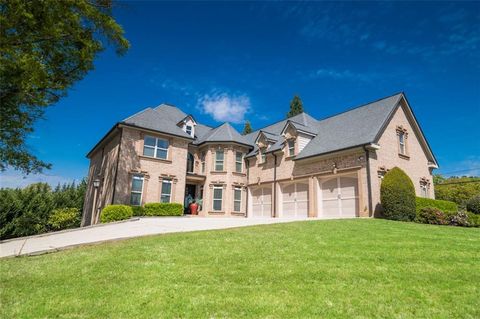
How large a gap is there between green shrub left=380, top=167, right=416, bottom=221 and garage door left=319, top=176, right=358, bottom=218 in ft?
6.40

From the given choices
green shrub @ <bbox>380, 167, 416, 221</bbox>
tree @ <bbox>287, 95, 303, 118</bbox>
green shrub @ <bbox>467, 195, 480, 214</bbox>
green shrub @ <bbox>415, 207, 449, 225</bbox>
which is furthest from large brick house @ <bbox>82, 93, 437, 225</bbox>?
tree @ <bbox>287, 95, 303, 118</bbox>

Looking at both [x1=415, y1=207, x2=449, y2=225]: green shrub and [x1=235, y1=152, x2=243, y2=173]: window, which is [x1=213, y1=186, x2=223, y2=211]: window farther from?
[x1=415, y1=207, x2=449, y2=225]: green shrub

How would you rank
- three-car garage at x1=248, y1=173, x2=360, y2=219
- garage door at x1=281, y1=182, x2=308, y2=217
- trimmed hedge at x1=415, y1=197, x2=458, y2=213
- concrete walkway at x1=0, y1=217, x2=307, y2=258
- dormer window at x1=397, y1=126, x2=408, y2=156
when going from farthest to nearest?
garage door at x1=281, y1=182, x2=308, y2=217
dormer window at x1=397, y1=126, x2=408, y2=156
three-car garage at x1=248, y1=173, x2=360, y2=219
trimmed hedge at x1=415, y1=197, x2=458, y2=213
concrete walkway at x1=0, y1=217, x2=307, y2=258

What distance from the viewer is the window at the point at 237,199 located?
1047 inches

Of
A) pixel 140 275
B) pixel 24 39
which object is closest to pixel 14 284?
pixel 140 275

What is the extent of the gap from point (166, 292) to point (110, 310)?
2.98 feet

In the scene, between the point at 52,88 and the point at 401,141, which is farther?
the point at 401,141

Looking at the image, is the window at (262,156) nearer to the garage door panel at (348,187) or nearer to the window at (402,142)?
the garage door panel at (348,187)

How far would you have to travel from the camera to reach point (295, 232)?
10.6 m

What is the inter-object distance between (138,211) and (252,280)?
55.2 ft

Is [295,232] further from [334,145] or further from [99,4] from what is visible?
[99,4]

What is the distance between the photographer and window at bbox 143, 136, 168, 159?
22.6m

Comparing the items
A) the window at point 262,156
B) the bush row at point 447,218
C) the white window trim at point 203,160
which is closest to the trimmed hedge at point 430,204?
the bush row at point 447,218

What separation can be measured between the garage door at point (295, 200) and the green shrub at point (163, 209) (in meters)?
8.38
